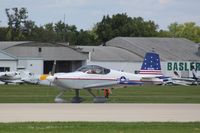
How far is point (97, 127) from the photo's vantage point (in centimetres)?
1784

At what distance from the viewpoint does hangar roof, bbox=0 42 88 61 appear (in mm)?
90938

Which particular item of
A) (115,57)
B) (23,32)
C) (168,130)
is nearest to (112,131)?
(168,130)

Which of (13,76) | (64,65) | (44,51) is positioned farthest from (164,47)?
(13,76)

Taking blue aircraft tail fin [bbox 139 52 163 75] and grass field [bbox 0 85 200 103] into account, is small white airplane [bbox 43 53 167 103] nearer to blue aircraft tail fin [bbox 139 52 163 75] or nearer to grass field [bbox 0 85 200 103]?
grass field [bbox 0 85 200 103]

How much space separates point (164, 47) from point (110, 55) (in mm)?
14842

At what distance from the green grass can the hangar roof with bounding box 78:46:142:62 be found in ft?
252

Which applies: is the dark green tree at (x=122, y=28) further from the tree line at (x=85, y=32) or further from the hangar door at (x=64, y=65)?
the hangar door at (x=64, y=65)

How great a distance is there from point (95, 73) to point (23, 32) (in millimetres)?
111304

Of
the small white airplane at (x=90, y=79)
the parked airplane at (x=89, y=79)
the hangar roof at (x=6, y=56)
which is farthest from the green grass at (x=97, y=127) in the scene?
the hangar roof at (x=6, y=56)

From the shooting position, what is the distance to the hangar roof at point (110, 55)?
96.6 m

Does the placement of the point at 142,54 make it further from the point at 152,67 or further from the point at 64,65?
the point at 152,67

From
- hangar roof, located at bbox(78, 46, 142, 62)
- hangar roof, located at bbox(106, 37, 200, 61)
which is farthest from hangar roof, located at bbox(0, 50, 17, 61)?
hangar roof, located at bbox(106, 37, 200, 61)

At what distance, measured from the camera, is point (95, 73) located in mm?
34500

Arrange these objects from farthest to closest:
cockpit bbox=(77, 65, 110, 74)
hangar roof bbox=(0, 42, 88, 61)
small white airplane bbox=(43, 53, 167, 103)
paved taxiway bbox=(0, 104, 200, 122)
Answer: hangar roof bbox=(0, 42, 88, 61), cockpit bbox=(77, 65, 110, 74), small white airplane bbox=(43, 53, 167, 103), paved taxiway bbox=(0, 104, 200, 122)
